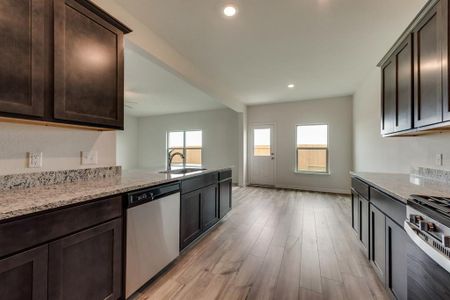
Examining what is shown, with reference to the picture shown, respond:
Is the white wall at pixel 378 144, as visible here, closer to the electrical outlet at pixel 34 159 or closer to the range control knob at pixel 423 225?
the range control knob at pixel 423 225

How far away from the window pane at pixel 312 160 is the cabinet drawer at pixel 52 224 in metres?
5.40

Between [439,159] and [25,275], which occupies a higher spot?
[439,159]

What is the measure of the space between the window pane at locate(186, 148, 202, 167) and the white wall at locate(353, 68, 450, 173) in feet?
16.0

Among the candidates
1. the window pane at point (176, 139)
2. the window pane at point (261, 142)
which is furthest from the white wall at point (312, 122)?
the window pane at point (176, 139)

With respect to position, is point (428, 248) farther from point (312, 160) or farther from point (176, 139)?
point (176, 139)


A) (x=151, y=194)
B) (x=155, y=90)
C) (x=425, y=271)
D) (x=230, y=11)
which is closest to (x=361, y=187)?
(x=425, y=271)

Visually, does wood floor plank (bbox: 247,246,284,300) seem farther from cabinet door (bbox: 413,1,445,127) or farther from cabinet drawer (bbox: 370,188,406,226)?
cabinet door (bbox: 413,1,445,127)

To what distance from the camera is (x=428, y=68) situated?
154cm

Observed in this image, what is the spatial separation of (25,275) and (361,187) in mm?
2803

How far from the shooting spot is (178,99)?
18.9ft

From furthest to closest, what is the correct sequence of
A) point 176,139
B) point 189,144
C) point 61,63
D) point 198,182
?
point 176,139
point 189,144
point 198,182
point 61,63

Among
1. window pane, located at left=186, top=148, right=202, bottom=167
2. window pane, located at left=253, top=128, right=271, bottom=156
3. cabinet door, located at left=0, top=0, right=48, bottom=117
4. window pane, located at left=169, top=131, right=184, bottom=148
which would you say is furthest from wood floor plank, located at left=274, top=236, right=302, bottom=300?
window pane, located at left=169, top=131, right=184, bottom=148

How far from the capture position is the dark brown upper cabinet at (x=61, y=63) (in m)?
1.13

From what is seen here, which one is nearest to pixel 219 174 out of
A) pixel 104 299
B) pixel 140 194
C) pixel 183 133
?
pixel 140 194
